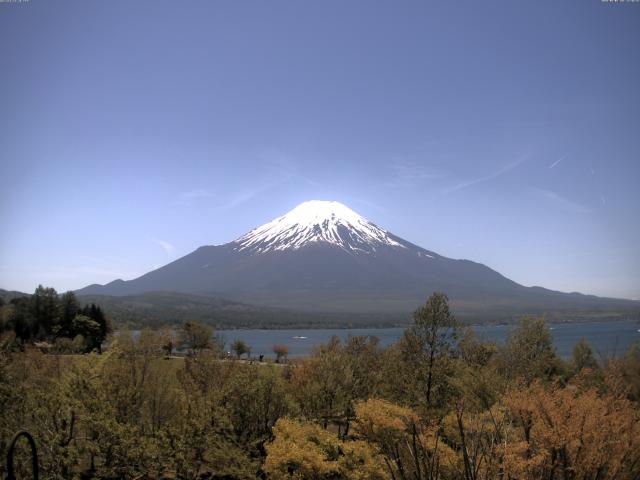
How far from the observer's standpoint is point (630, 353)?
166 feet

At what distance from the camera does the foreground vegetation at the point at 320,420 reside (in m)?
15.7

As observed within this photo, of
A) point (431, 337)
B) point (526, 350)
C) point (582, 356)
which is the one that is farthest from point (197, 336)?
point (582, 356)

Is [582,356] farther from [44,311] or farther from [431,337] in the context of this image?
[44,311]

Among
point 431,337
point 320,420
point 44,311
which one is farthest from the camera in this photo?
point 44,311

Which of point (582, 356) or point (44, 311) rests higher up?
point (44, 311)

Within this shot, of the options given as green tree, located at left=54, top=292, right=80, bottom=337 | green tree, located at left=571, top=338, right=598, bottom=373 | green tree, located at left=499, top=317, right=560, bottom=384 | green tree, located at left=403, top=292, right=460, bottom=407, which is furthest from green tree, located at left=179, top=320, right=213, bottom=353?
green tree, located at left=571, top=338, right=598, bottom=373

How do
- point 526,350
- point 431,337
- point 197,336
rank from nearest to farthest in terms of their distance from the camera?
point 431,337, point 526,350, point 197,336

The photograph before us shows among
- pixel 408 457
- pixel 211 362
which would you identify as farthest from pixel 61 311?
pixel 408 457

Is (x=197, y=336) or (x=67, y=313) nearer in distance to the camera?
(x=197, y=336)

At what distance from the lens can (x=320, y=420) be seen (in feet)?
86.7

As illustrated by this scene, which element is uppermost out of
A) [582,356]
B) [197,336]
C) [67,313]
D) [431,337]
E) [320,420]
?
[67,313]

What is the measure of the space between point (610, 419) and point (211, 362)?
75.9 feet

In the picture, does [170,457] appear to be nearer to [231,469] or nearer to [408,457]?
[231,469]

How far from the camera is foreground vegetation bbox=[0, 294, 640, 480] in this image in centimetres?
1573
